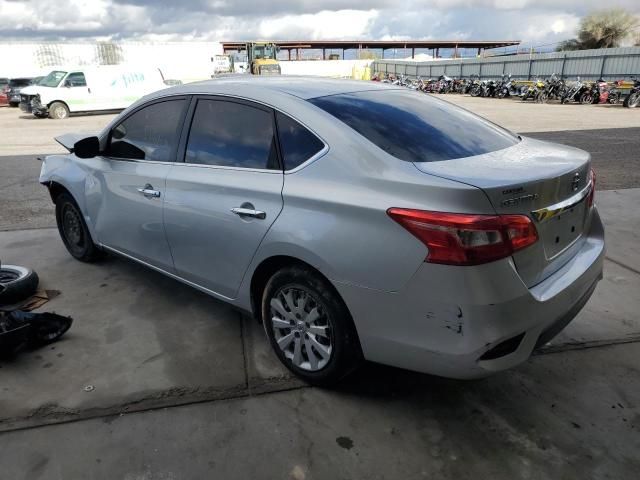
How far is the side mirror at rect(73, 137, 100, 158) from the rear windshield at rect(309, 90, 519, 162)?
2027mm

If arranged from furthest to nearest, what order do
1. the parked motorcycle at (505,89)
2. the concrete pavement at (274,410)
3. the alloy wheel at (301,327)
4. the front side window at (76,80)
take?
the parked motorcycle at (505,89), the front side window at (76,80), the alloy wheel at (301,327), the concrete pavement at (274,410)

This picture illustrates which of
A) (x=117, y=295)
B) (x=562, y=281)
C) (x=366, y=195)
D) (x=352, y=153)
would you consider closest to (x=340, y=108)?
(x=352, y=153)

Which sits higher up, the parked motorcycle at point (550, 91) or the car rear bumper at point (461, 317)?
the car rear bumper at point (461, 317)

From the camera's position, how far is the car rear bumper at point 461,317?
6.76 ft

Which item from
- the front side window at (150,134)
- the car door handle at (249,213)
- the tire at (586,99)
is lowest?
the tire at (586,99)

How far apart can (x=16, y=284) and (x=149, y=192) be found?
4.48 ft

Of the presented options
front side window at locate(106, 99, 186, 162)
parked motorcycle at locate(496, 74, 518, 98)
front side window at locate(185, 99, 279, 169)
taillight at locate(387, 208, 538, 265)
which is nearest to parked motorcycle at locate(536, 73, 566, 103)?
parked motorcycle at locate(496, 74, 518, 98)

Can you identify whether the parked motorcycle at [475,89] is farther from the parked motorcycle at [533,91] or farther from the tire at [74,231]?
the tire at [74,231]

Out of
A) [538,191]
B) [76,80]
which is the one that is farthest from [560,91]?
[538,191]

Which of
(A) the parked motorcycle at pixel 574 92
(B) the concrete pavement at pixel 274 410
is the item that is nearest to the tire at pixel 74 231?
(B) the concrete pavement at pixel 274 410

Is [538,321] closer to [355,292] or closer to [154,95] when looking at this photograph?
[355,292]

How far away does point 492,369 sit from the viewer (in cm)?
219

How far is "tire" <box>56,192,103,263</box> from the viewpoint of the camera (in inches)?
175

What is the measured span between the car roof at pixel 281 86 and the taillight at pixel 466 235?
1.13 meters
